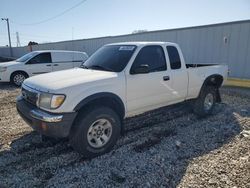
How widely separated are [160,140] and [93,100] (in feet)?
5.56

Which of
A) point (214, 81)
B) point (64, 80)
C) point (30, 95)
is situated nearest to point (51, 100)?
point (64, 80)

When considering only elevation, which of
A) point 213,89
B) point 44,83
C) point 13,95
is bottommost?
point 13,95

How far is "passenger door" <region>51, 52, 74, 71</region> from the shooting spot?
465 inches

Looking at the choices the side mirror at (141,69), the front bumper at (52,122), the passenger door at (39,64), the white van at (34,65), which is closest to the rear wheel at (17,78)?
the white van at (34,65)

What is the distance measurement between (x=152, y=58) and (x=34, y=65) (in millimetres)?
8156

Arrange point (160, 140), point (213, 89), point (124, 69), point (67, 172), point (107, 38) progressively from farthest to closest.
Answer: point (107, 38) < point (213, 89) < point (160, 140) < point (124, 69) < point (67, 172)

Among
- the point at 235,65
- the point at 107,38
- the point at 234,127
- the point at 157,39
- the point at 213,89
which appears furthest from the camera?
the point at 107,38

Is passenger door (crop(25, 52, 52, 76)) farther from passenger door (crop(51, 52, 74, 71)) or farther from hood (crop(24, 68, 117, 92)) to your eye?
hood (crop(24, 68, 117, 92))

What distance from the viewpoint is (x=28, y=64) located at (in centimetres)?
1118

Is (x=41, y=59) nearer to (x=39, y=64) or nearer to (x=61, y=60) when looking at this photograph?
(x=39, y=64)

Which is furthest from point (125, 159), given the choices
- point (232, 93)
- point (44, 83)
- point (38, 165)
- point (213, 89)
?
point (232, 93)

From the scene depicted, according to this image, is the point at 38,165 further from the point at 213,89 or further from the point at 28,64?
the point at 28,64

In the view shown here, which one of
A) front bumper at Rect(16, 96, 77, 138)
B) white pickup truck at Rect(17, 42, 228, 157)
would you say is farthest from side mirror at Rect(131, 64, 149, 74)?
front bumper at Rect(16, 96, 77, 138)

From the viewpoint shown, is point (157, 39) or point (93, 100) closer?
point (93, 100)
